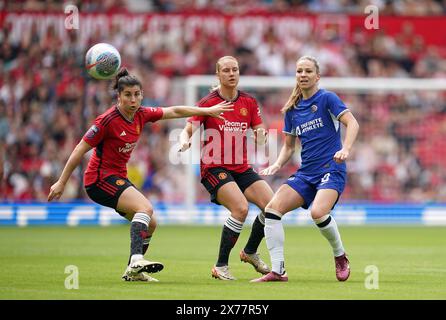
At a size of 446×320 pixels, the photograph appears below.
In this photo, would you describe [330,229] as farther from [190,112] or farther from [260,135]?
[190,112]

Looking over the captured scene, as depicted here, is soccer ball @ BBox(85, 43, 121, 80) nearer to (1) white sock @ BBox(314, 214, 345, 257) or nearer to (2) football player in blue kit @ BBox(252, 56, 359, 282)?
(2) football player in blue kit @ BBox(252, 56, 359, 282)

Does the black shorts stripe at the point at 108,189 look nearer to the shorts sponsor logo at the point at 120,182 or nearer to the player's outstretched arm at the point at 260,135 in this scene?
the shorts sponsor logo at the point at 120,182

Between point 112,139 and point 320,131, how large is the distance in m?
2.32

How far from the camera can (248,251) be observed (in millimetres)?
11914

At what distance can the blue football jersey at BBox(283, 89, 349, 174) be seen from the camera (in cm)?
1130

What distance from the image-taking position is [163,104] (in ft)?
83.6

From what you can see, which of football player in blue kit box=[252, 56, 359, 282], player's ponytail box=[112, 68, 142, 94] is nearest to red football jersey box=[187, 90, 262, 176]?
football player in blue kit box=[252, 56, 359, 282]

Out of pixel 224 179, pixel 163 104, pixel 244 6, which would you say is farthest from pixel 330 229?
pixel 244 6

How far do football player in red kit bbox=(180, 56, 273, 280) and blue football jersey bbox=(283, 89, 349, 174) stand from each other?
26.2 inches

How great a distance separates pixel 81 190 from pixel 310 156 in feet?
45.7

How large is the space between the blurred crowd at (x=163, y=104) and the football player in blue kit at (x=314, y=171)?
43.0 ft
